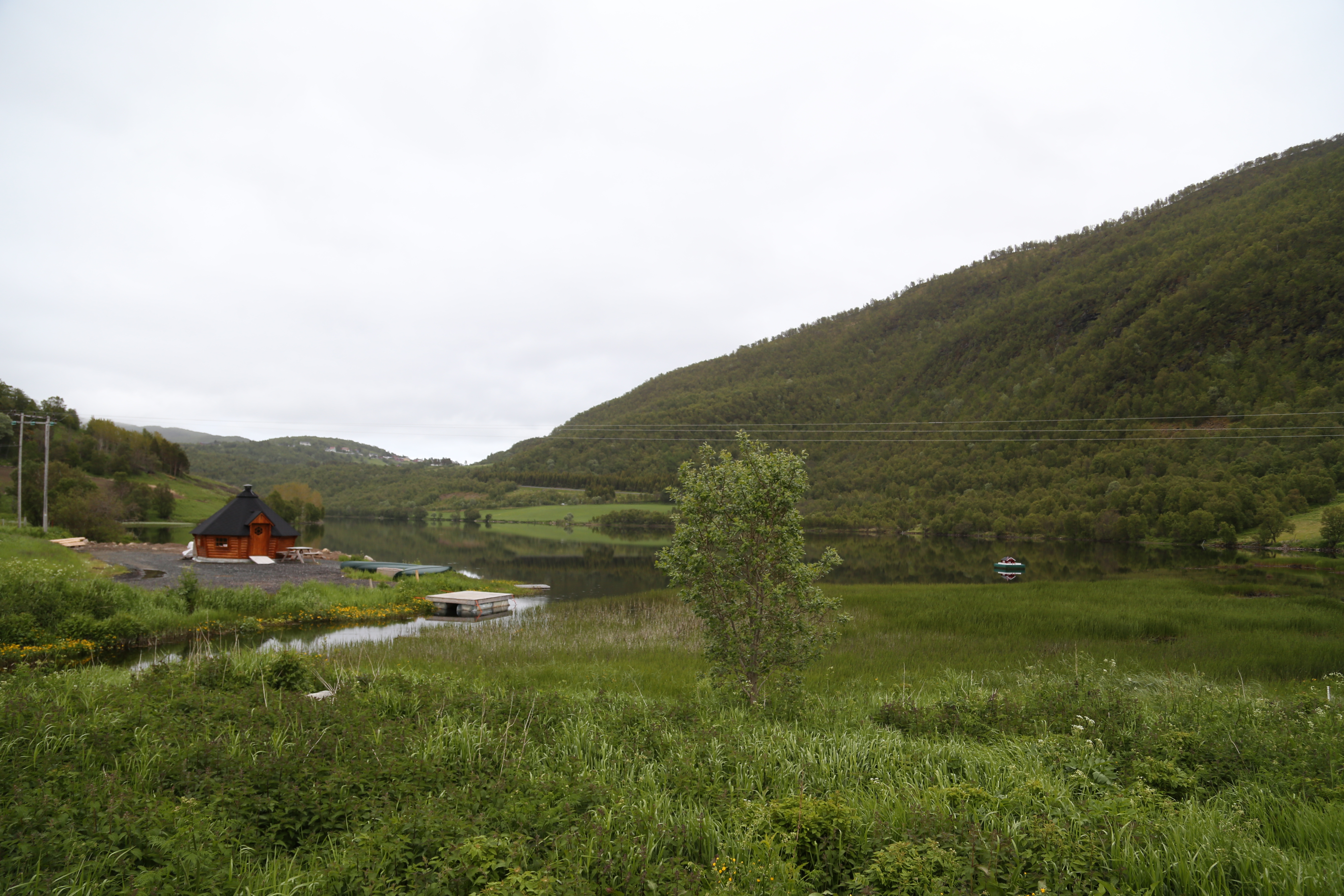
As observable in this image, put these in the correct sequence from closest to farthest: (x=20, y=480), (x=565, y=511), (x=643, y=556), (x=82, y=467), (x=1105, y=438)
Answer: (x=20, y=480)
(x=643, y=556)
(x=82, y=467)
(x=1105, y=438)
(x=565, y=511)

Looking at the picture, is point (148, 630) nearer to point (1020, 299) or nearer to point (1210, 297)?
point (1210, 297)

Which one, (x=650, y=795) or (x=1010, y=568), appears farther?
(x=1010, y=568)

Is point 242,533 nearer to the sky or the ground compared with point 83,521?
nearer to the ground

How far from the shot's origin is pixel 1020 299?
179m

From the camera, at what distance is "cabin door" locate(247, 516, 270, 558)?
1464 inches

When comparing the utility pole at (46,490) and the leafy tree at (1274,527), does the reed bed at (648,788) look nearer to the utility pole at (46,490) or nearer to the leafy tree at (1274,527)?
the utility pole at (46,490)

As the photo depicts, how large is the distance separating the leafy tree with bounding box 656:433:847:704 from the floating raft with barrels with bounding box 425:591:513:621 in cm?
1911

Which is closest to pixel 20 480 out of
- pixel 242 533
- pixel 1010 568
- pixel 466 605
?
pixel 242 533

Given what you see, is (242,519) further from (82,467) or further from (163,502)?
(82,467)

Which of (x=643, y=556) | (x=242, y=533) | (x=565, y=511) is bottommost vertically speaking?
(x=643, y=556)

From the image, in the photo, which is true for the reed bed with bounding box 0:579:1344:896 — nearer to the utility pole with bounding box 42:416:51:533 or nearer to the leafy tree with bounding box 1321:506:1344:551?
the utility pole with bounding box 42:416:51:533

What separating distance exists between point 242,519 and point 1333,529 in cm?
7457

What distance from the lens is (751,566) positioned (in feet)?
34.0

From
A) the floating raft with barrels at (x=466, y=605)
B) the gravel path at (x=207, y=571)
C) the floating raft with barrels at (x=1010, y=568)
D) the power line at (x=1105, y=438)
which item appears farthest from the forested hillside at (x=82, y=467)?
the floating raft with barrels at (x=1010, y=568)
